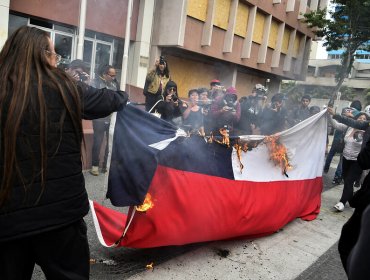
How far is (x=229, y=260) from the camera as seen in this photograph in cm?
315

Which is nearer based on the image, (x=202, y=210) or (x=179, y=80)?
(x=202, y=210)

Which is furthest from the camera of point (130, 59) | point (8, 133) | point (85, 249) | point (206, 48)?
point (206, 48)

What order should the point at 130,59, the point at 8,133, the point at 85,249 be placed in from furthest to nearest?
the point at 130,59, the point at 85,249, the point at 8,133

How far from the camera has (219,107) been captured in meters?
4.82

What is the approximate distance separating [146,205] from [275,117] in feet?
12.6

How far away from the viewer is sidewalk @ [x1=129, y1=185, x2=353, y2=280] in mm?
2891

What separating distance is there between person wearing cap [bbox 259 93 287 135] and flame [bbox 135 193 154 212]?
10.6ft

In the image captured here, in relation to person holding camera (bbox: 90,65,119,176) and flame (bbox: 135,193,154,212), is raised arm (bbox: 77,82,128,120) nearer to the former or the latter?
flame (bbox: 135,193,154,212)

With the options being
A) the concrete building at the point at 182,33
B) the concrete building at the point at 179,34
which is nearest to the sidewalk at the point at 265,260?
the concrete building at the point at 179,34

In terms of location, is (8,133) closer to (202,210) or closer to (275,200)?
(202,210)

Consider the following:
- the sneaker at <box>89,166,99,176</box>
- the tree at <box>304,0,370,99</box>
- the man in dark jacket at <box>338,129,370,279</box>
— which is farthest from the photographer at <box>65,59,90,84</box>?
the tree at <box>304,0,370,99</box>

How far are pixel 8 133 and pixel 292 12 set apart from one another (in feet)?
60.8

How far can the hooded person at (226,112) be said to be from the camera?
463 centimetres

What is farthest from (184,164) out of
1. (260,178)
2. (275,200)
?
(275,200)
